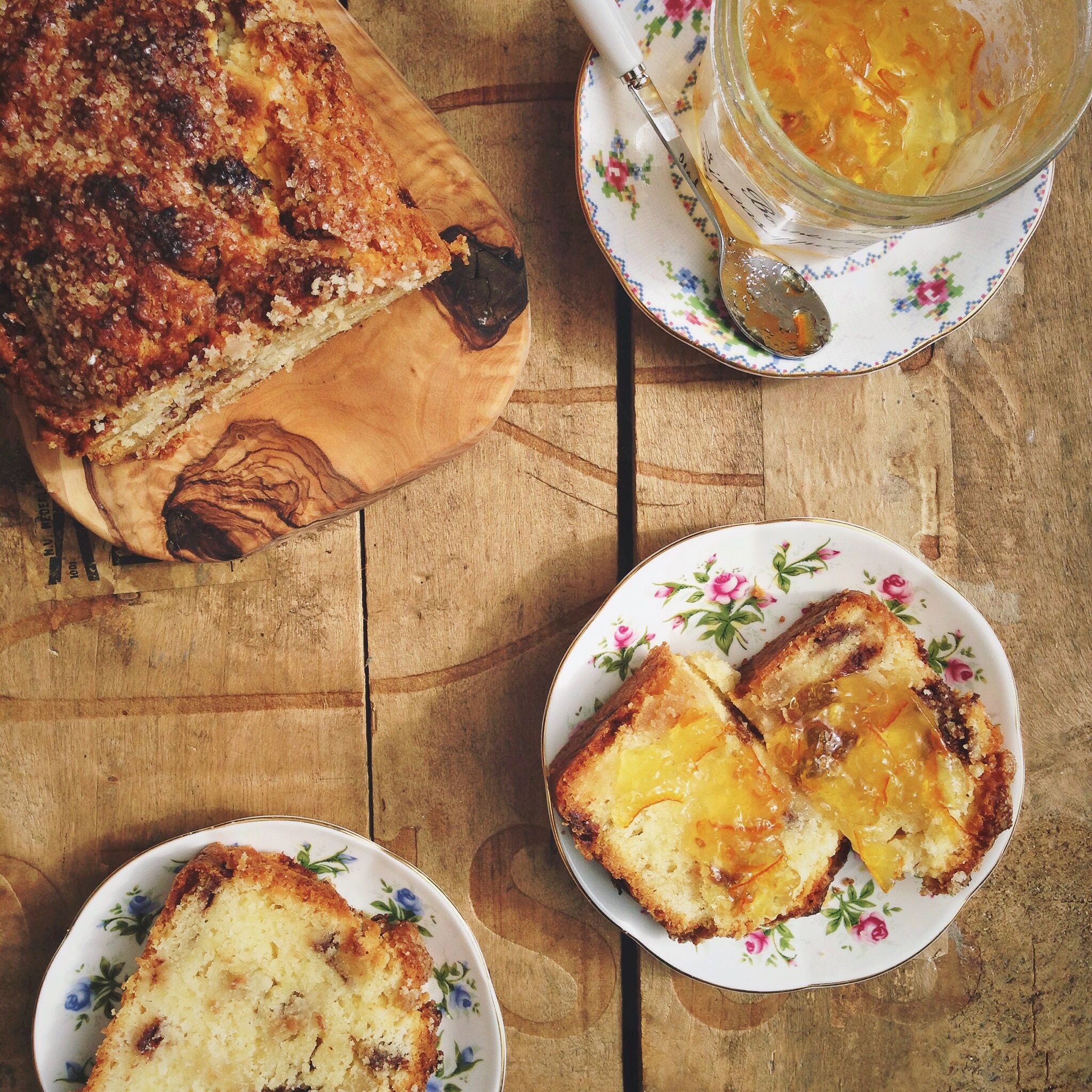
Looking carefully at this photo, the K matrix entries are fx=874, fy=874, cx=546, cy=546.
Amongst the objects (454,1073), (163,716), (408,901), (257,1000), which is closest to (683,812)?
(408,901)

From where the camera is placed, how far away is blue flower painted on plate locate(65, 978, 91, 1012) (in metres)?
1.86

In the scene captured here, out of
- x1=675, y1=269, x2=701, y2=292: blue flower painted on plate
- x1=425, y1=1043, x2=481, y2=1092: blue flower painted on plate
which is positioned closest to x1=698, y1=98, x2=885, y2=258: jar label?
x1=675, y1=269, x2=701, y2=292: blue flower painted on plate

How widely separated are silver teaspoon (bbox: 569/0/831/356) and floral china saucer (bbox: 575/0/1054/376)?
3 centimetres

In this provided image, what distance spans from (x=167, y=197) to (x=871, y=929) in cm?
201

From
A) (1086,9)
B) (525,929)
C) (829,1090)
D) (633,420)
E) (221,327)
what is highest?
(1086,9)

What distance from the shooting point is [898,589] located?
75.4 inches

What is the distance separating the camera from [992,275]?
1.79 meters

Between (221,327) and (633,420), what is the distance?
90cm

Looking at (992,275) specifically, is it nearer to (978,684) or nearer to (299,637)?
(978,684)

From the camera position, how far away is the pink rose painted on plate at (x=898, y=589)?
191 centimetres

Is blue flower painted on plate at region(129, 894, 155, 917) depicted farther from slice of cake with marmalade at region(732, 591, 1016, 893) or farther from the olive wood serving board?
slice of cake with marmalade at region(732, 591, 1016, 893)

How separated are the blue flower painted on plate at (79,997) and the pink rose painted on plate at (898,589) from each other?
6.29 ft

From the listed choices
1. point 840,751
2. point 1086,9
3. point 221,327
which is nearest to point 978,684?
point 840,751

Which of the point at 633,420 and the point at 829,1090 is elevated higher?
the point at 633,420
